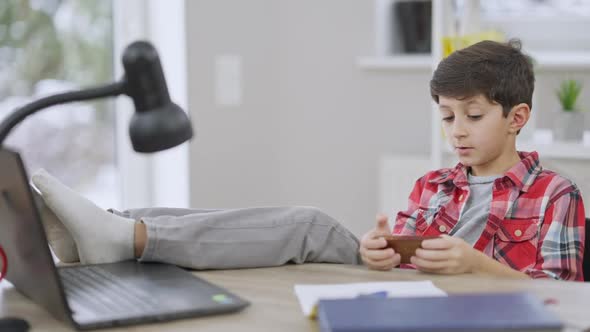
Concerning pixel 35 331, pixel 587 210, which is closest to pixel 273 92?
pixel 587 210

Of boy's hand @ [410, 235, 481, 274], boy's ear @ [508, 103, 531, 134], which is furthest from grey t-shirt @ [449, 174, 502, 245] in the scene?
boy's hand @ [410, 235, 481, 274]

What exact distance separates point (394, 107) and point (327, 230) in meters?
1.72

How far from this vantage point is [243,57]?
3.13 metres

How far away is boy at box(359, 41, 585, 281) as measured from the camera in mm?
1550

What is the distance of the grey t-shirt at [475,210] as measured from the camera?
165cm

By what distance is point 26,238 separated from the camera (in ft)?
3.65

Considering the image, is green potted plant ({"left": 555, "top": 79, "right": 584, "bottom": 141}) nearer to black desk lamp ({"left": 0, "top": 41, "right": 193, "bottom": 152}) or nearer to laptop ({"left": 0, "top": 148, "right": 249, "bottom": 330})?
laptop ({"left": 0, "top": 148, "right": 249, "bottom": 330})

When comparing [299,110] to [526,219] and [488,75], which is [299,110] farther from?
[526,219]

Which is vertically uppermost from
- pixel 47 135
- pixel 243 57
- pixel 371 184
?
pixel 243 57

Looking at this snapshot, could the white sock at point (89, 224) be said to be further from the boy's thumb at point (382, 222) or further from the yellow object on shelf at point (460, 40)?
the yellow object on shelf at point (460, 40)

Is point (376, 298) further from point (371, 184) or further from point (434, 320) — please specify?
point (371, 184)

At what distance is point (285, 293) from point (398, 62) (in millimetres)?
1892

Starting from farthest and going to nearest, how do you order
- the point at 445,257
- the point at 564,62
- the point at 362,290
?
the point at 564,62 < the point at 445,257 < the point at 362,290

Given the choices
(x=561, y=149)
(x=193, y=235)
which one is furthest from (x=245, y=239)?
→ (x=561, y=149)
